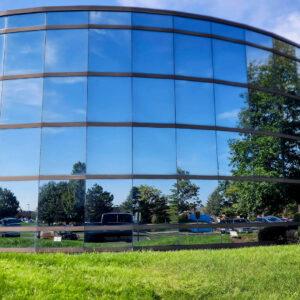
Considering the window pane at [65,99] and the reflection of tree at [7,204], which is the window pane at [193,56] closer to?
the window pane at [65,99]

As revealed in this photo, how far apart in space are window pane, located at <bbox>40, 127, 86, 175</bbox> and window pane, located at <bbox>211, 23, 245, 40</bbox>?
8494 millimetres

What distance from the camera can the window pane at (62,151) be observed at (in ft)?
50.4

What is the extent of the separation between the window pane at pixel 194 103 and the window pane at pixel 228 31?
2.92 meters

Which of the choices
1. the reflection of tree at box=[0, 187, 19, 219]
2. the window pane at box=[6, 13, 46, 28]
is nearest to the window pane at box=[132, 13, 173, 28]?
the window pane at box=[6, 13, 46, 28]

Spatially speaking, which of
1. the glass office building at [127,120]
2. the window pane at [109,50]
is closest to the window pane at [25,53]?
the glass office building at [127,120]

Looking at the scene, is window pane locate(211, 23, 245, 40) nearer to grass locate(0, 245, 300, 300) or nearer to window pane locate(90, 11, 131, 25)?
window pane locate(90, 11, 131, 25)

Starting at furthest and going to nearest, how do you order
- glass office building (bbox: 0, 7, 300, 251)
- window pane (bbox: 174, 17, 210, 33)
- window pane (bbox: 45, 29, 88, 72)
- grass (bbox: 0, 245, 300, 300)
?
1. window pane (bbox: 174, 17, 210, 33)
2. window pane (bbox: 45, 29, 88, 72)
3. glass office building (bbox: 0, 7, 300, 251)
4. grass (bbox: 0, 245, 300, 300)

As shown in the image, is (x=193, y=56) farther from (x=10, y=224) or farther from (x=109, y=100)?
(x=10, y=224)

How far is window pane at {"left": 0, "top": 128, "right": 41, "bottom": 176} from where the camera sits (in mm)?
15570

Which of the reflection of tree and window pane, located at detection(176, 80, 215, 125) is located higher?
window pane, located at detection(176, 80, 215, 125)

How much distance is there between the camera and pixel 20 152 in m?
15.8

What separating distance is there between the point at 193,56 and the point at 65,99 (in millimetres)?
6519

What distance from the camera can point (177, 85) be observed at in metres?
16.9

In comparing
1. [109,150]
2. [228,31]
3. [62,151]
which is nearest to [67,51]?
[62,151]
